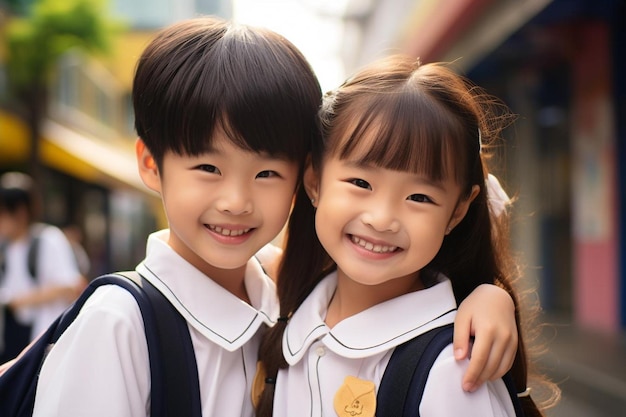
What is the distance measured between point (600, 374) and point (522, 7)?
3055mm

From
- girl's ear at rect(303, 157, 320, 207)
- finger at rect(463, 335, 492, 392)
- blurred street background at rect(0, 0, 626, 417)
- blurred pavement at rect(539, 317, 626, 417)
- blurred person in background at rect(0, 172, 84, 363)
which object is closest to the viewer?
finger at rect(463, 335, 492, 392)

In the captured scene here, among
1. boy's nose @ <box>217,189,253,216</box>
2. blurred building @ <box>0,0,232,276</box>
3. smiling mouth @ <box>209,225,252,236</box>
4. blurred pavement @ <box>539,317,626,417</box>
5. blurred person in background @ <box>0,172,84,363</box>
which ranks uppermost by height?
boy's nose @ <box>217,189,253,216</box>

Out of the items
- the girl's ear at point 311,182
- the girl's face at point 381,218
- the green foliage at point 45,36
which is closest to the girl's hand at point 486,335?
the girl's face at point 381,218

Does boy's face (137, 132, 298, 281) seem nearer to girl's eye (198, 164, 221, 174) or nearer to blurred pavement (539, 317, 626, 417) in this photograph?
girl's eye (198, 164, 221, 174)

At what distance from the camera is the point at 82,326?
1.52 meters

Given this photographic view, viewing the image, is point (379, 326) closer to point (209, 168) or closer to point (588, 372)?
point (209, 168)

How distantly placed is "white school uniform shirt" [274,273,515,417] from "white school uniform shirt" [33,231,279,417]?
0.11 m

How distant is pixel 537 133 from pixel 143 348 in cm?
968

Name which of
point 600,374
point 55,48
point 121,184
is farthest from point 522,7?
point 121,184

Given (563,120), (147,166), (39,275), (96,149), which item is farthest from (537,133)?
(96,149)

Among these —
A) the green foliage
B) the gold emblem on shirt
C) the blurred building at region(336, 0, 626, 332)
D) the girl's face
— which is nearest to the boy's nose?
the girl's face

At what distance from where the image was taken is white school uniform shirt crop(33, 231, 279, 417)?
1.49 m

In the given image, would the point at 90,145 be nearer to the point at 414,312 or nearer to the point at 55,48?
the point at 55,48

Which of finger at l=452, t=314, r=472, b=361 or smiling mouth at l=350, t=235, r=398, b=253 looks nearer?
finger at l=452, t=314, r=472, b=361
